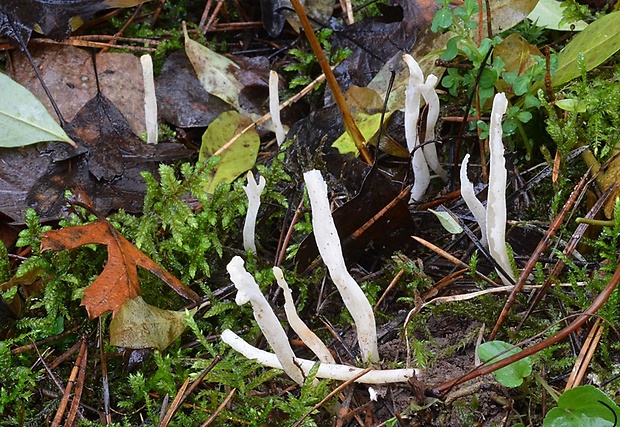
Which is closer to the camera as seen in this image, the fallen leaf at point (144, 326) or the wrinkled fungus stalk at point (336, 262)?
the wrinkled fungus stalk at point (336, 262)

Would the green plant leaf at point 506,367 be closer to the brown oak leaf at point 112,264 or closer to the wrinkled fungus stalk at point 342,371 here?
the wrinkled fungus stalk at point 342,371

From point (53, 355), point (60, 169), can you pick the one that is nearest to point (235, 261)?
point (53, 355)

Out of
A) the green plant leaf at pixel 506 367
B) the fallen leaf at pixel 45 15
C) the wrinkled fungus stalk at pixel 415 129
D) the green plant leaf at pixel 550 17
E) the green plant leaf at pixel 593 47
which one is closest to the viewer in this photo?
the green plant leaf at pixel 506 367

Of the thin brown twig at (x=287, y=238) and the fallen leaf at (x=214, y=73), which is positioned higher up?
the fallen leaf at (x=214, y=73)

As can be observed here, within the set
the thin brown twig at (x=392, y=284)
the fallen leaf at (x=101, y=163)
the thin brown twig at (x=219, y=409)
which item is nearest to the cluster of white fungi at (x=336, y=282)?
the thin brown twig at (x=219, y=409)

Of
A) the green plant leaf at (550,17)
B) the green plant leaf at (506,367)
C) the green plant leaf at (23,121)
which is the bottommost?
the green plant leaf at (23,121)

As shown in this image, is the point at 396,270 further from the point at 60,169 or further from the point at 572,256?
the point at 60,169

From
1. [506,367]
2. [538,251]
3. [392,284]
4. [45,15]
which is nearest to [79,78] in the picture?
[45,15]

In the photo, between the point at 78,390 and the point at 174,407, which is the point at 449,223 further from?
the point at 78,390

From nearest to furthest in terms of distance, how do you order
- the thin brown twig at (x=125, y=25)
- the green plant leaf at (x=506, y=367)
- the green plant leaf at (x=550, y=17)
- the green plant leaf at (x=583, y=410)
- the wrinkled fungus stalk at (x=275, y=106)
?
the green plant leaf at (x=583, y=410) → the green plant leaf at (x=506, y=367) → the wrinkled fungus stalk at (x=275, y=106) → the green plant leaf at (x=550, y=17) → the thin brown twig at (x=125, y=25)
